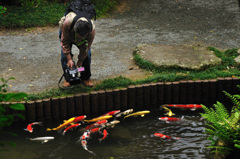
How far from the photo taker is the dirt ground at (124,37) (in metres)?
6.58

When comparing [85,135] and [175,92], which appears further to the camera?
[175,92]

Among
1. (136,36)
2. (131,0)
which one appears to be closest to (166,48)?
(136,36)

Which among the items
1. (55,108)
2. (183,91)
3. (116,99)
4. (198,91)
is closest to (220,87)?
(198,91)

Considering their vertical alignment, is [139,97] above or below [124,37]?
below

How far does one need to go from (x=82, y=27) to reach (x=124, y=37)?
3309 millimetres

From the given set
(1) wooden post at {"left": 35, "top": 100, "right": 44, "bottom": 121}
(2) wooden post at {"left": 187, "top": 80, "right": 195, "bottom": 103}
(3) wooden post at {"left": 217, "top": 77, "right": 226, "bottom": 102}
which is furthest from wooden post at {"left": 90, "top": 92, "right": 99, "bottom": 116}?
(3) wooden post at {"left": 217, "top": 77, "right": 226, "bottom": 102}

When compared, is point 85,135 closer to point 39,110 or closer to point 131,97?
point 39,110

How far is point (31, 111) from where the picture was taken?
5648 millimetres

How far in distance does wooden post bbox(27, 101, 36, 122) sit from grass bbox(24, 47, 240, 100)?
131 millimetres

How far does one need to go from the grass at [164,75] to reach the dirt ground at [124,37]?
22 centimetres

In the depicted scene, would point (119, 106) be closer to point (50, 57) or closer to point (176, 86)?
point (176, 86)

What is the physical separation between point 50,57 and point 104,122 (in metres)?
2.43

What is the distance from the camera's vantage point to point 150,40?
8.14 metres

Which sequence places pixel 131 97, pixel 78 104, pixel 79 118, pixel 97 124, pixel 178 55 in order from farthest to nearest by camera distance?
pixel 178 55, pixel 131 97, pixel 78 104, pixel 79 118, pixel 97 124
